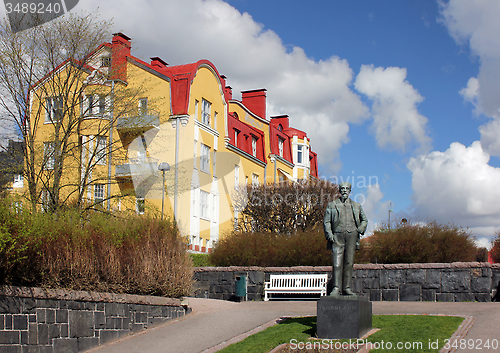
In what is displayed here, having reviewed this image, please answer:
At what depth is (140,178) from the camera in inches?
957

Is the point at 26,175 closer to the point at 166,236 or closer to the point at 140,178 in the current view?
the point at 140,178

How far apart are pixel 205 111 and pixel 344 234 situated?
23462 mm

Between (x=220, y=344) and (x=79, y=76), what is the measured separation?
14.4 metres

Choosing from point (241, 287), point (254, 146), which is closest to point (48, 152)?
point (241, 287)

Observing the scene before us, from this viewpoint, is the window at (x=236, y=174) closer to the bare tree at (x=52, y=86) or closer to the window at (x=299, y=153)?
the window at (x=299, y=153)

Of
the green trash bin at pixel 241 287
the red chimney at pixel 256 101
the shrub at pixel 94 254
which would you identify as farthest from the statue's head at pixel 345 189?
the red chimney at pixel 256 101

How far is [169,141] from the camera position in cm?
2984

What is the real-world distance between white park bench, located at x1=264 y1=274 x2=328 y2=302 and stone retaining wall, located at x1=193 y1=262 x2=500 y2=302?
0.32 meters

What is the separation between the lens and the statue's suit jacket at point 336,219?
10.1 metres

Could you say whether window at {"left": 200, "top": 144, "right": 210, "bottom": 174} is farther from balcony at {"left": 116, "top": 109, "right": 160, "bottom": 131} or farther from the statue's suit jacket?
the statue's suit jacket

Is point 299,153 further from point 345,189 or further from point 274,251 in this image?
point 345,189

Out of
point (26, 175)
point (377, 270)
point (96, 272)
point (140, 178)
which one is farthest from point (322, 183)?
point (96, 272)

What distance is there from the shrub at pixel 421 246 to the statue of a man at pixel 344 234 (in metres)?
7.79

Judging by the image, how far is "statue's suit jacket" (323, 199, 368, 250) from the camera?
10.1 meters
